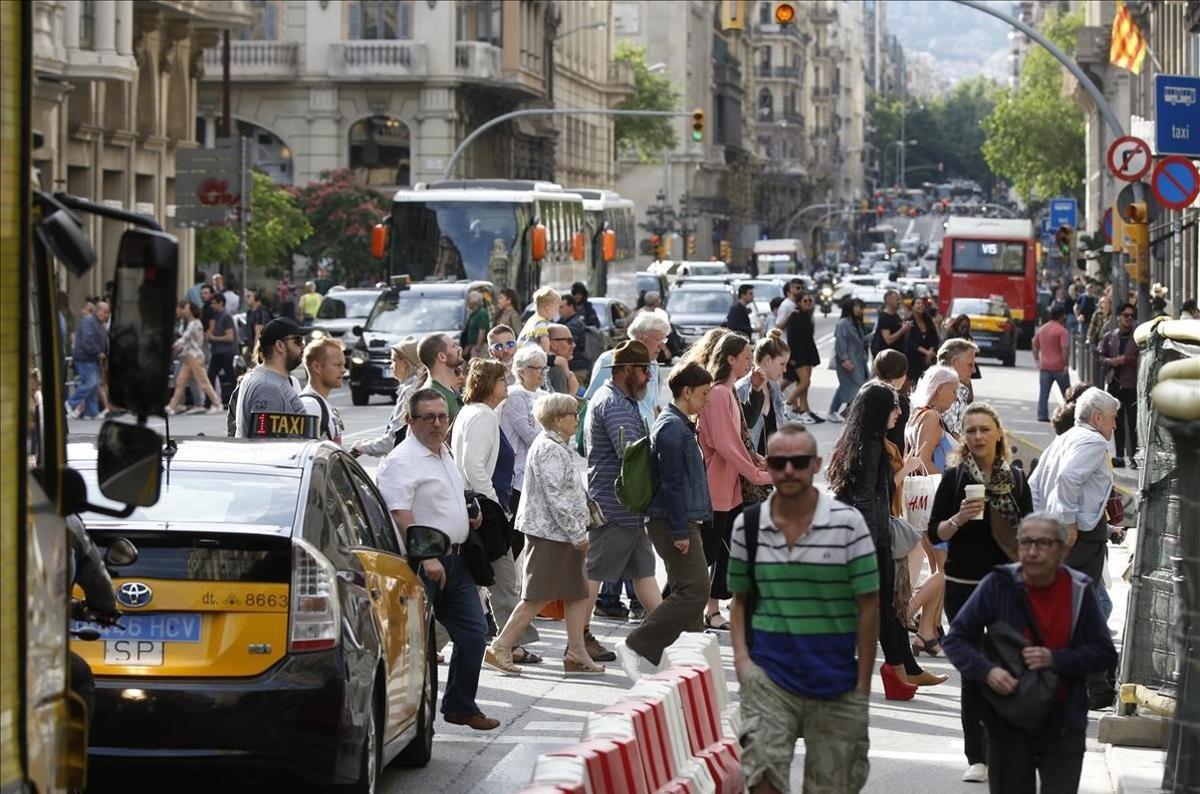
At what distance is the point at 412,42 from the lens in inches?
2788

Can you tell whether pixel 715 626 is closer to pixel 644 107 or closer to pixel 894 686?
pixel 894 686

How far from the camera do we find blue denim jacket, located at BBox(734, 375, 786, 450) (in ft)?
56.1

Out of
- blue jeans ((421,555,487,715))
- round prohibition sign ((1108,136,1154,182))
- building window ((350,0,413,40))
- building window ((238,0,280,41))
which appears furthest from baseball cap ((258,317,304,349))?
building window ((238,0,280,41))

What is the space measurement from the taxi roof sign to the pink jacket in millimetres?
2736

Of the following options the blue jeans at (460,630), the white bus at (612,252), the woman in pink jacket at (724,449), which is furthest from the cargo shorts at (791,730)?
the white bus at (612,252)

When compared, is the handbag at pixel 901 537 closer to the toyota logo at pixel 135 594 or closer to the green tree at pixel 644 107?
the toyota logo at pixel 135 594

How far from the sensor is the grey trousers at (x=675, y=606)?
12.5 meters

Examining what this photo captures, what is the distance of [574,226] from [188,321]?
52.4 ft

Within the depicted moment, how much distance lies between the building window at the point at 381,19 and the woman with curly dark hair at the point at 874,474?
60447 millimetres

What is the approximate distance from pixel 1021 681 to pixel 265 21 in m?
66.9

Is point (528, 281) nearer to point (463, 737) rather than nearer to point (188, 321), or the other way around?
point (188, 321)

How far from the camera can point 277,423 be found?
497 inches

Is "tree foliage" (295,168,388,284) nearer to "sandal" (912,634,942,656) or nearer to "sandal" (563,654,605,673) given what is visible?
"sandal" (912,634,942,656)

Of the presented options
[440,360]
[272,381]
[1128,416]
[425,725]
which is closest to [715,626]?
[440,360]
